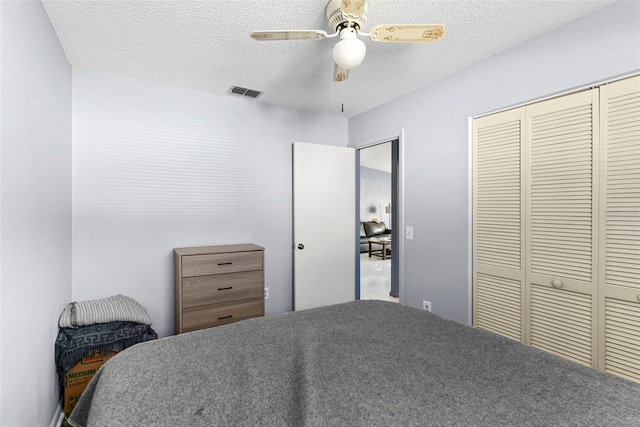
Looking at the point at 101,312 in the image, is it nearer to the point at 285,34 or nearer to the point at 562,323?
the point at 285,34

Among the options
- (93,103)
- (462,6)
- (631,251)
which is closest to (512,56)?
(462,6)

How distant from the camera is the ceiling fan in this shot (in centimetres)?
154

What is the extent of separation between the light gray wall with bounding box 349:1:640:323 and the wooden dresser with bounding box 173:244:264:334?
1516 millimetres

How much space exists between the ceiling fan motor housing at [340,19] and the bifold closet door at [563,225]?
4.66ft

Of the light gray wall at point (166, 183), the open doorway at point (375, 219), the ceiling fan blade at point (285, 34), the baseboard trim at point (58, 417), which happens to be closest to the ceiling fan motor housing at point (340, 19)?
the ceiling fan blade at point (285, 34)

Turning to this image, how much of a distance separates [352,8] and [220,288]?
2.32m

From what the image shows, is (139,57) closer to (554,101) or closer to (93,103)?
(93,103)

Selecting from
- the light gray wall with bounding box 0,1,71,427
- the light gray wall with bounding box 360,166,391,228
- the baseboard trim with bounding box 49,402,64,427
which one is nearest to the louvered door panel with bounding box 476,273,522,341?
the light gray wall with bounding box 0,1,71,427

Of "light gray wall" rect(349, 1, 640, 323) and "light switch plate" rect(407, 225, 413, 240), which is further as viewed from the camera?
"light switch plate" rect(407, 225, 413, 240)

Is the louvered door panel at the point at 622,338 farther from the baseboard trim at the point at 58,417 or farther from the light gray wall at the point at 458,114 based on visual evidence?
the baseboard trim at the point at 58,417

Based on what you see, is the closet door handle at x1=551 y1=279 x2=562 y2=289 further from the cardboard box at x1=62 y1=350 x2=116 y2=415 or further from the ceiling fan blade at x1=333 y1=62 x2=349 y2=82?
the cardboard box at x1=62 y1=350 x2=116 y2=415

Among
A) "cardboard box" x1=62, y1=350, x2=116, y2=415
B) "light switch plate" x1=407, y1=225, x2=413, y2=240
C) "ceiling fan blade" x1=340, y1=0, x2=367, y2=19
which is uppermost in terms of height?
"ceiling fan blade" x1=340, y1=0, x2=367, y2=19

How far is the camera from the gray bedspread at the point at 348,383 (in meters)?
0.82

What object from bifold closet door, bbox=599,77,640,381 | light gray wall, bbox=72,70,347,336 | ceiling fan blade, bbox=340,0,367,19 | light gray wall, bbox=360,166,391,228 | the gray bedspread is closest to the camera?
the gray bedspread
